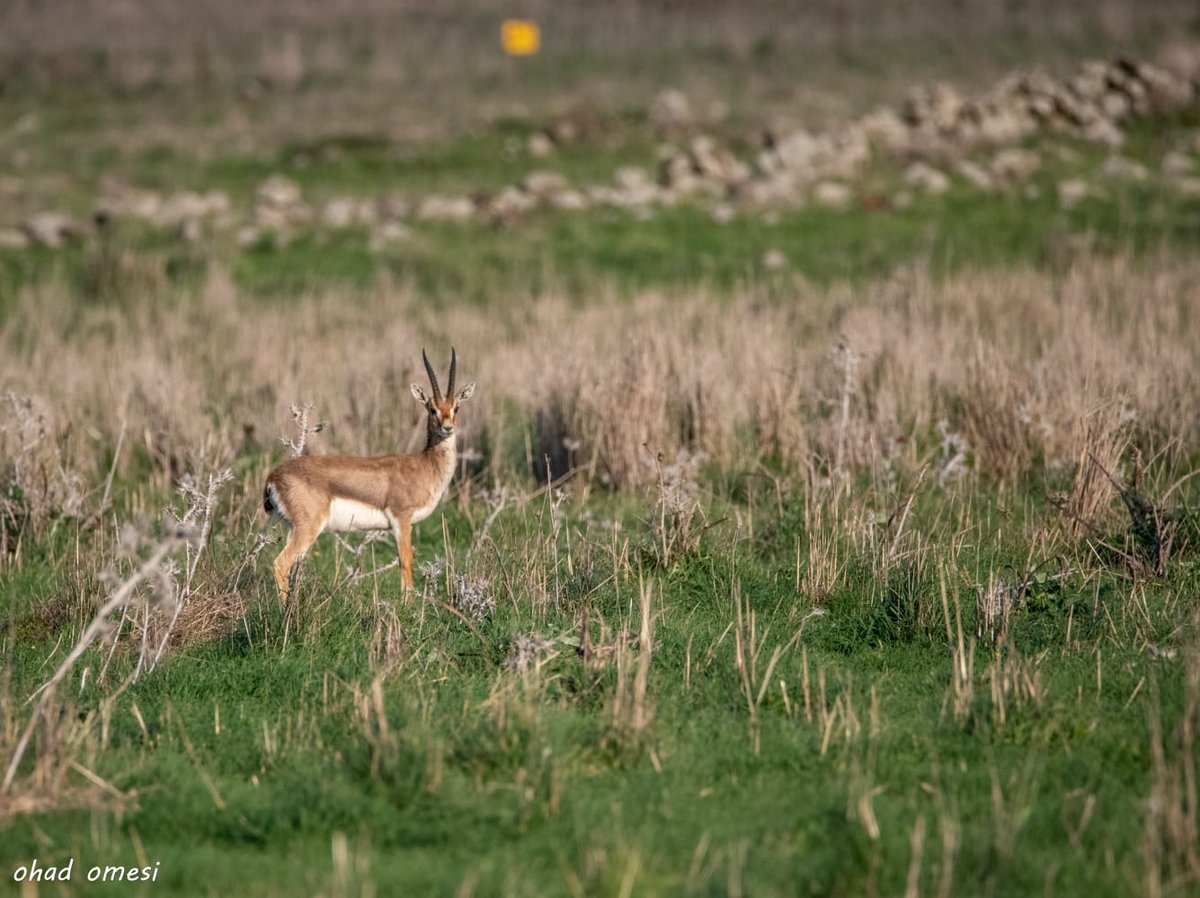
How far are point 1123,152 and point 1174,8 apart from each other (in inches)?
651

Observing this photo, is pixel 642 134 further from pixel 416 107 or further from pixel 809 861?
pixel 809 861

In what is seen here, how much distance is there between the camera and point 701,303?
1374cm

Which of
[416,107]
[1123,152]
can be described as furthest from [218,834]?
[416,107]

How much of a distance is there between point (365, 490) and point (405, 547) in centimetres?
39

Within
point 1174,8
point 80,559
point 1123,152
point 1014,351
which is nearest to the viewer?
point 80,559

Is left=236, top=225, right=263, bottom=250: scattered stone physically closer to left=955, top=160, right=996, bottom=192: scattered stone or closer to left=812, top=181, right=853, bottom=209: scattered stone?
left=812, top=181, right=853, bottom=209: scattered stone

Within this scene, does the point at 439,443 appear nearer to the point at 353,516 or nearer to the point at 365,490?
the point at 365,490

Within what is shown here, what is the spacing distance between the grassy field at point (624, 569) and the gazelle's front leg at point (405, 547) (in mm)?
170

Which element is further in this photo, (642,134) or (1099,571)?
(642,134)

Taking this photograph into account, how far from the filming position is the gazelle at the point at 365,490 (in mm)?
7082

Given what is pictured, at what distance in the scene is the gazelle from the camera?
7082 millimetres

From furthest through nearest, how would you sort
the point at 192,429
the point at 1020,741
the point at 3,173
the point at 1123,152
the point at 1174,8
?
1. the point at 1174,8
2. the point at 3,173
3. the point at 1123,152
4. the point at 192,429
5. the point at 1020,741

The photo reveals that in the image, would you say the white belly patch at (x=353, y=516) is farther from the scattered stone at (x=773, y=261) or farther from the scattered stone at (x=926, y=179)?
the scattered stone at (x=926, y=179)

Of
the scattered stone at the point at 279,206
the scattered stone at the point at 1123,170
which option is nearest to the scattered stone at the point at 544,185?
the scattered stone at the point at 279,206
